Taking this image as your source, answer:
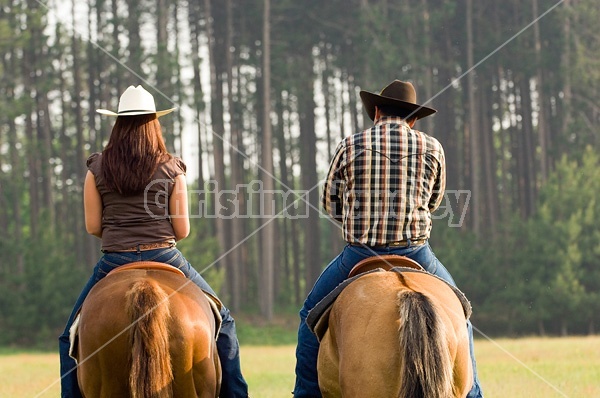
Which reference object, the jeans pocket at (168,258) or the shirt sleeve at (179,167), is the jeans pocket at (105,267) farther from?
the shirt sleeve at (179,167)

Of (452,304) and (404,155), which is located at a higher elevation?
(404,155)

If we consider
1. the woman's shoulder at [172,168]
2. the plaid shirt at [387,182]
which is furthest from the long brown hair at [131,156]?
the plaid shirt at [387,182]

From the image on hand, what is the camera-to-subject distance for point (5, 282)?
3469cm

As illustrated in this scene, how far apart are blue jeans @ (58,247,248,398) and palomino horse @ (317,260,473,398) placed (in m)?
1.29

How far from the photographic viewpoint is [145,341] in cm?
536

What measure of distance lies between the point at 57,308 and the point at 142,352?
2952 centimetres

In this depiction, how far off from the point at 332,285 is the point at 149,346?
5.01ft

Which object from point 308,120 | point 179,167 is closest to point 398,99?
point 179,167

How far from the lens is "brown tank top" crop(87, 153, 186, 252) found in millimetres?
6383

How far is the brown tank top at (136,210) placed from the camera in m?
6.38

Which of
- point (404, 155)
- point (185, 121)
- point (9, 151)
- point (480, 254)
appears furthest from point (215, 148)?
point (404, 155)

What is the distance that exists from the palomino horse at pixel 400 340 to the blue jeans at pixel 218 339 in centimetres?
129

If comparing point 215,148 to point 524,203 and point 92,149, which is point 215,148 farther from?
point 524,203

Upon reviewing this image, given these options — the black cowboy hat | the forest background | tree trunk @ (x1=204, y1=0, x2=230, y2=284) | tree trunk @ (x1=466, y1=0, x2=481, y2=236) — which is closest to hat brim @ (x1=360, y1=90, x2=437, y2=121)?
the black cowboy hat
